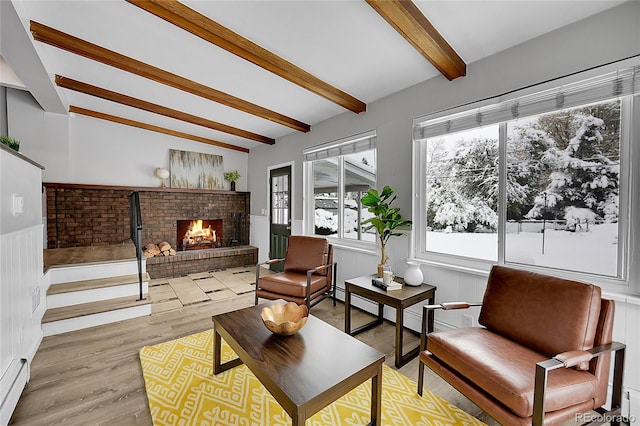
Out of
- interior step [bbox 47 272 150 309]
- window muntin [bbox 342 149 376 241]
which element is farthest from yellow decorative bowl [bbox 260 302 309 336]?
interior step [bbox 47 272 150 309]

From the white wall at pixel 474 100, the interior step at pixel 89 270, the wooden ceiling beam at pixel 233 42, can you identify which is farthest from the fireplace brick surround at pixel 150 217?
the wooden ceiling beam at pixel 233 42

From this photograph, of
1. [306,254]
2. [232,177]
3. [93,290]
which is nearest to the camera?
[93,290]

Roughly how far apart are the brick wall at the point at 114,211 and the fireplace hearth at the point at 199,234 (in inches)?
6.2

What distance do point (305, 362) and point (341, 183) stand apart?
110 inches

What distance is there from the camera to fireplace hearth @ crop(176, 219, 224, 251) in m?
5.61

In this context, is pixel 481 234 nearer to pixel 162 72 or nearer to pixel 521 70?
A: pixel 521 70

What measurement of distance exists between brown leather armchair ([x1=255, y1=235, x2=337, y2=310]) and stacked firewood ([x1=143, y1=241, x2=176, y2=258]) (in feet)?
8.49

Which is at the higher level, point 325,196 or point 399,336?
point 325,196

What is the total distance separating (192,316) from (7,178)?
83.5 inches

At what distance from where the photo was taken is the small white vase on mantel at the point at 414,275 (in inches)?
101

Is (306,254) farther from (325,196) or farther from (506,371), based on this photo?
(506,371)

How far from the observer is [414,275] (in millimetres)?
2566

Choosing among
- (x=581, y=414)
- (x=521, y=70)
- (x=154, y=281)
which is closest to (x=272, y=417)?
(x=581, y=414)

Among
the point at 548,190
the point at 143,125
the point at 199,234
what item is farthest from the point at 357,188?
the point at 143,125
